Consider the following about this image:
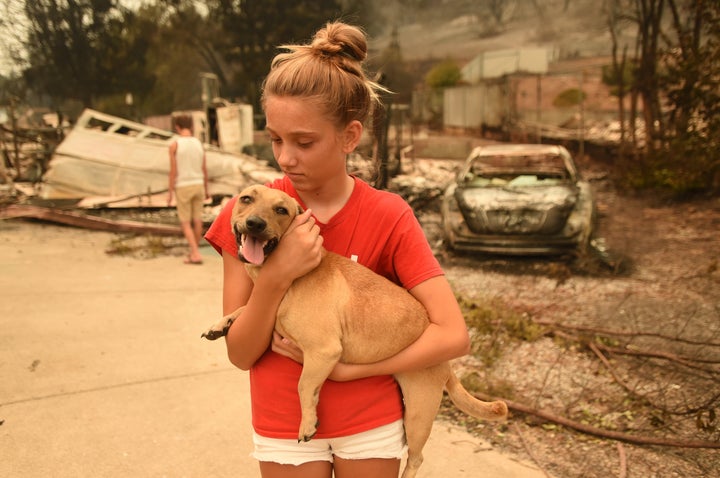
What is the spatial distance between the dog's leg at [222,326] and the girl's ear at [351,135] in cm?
52

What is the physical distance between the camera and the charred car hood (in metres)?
7.02

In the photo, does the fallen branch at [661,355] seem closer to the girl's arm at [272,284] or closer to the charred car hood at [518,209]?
the charred car hood at [518,209]

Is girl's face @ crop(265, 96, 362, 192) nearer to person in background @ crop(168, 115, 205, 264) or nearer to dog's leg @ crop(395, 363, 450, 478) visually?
dog's leg @ crop(395, 363, 450, 478)

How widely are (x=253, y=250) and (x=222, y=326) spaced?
0.26m

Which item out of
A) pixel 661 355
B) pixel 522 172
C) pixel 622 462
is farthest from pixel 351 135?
pixel 522 172

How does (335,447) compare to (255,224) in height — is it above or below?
below

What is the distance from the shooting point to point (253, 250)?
4.53 ft

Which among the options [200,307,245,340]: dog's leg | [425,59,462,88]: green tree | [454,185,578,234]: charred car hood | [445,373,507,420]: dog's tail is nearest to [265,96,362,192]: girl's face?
[200,307,245,340]: dog's leg

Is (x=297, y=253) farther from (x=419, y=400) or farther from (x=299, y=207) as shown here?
(x=419, y=400)

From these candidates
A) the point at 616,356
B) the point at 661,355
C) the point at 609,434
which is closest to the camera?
the point at 609,434

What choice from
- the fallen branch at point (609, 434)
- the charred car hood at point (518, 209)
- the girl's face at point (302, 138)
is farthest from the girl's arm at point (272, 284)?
the charred car hood at point (518, 209)

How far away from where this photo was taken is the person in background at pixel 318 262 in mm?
1384

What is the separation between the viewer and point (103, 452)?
3.06 metres

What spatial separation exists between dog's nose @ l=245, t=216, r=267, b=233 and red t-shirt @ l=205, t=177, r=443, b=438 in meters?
0.14
